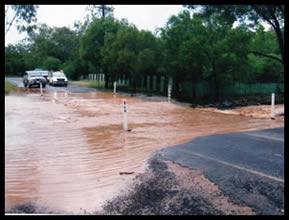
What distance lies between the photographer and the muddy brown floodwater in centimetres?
475

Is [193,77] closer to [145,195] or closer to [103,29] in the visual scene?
[103,29]

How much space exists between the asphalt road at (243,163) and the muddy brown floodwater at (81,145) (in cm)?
82

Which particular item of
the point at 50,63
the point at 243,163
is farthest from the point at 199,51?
the point at 243,163

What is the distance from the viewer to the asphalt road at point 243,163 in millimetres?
4762

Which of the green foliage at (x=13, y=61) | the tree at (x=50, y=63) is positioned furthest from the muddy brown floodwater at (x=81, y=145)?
the tree at (x=50, y=63)

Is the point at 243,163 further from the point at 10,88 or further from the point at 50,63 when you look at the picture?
the point at 50,63

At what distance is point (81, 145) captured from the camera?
794cm

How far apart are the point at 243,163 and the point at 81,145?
3656 millimetres

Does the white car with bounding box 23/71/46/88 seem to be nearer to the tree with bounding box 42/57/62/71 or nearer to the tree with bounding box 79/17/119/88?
the tree with bounding box 42/57/62/71

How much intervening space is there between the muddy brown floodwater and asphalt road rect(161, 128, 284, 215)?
0.82m

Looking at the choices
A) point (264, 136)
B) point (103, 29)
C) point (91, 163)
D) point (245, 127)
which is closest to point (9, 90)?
point (91, 163)

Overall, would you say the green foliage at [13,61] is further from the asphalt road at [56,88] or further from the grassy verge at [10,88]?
the grassy verge at [10,88]

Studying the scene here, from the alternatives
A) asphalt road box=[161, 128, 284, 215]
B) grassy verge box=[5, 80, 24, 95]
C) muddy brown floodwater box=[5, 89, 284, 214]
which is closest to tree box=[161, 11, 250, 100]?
muddy brown floodwater box=[5, 89, 284, 214]

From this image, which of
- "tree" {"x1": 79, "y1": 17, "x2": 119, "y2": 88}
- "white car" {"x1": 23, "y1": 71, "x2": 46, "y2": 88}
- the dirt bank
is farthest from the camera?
"tree" {"x1": 79, "y1": 17, "x2": 119, "y2": 88}
